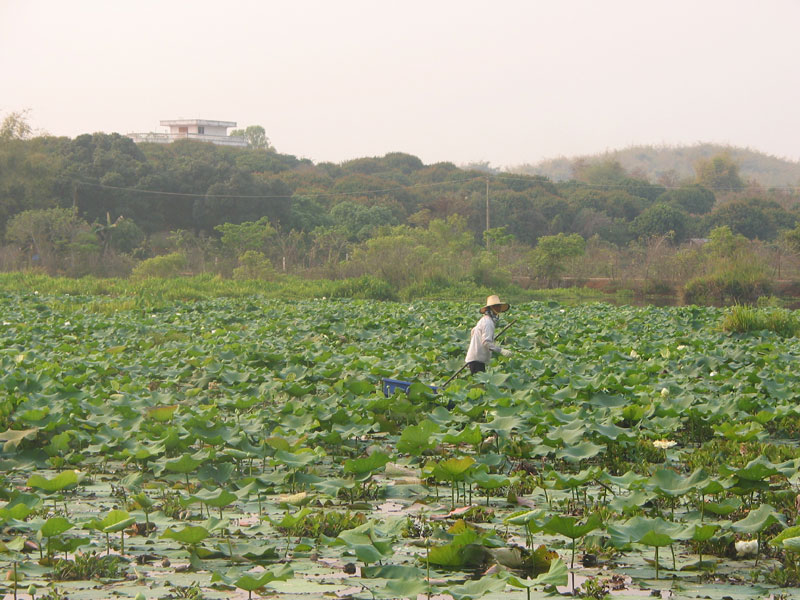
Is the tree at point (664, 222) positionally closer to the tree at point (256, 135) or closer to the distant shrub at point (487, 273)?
the distant shrub at point (487, 273)

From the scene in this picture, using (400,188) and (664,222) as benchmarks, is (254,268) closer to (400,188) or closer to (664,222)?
(400,188)

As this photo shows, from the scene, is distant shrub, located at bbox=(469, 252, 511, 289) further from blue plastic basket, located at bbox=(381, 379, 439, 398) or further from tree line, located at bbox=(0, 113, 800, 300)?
blue plastic basket, located at bbox=(381, 379, 439, 398)

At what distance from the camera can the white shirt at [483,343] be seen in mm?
8062

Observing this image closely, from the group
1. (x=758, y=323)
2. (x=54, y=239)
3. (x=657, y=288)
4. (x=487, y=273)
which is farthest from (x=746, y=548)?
(x=54, y=239)

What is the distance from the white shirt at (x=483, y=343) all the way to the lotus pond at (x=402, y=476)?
29 cm

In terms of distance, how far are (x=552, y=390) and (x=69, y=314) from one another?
1124cm

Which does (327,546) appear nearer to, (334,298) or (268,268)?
(334,298)

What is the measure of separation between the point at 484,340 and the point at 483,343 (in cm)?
4

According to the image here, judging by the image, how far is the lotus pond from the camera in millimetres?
3189

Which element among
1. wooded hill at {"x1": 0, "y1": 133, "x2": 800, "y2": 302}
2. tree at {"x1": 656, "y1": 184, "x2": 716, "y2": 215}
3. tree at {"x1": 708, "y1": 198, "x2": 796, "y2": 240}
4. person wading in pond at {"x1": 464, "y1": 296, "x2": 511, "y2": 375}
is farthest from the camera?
tree at {"x1": 656, "y1": 184, "x2": 716, "y2": 215}

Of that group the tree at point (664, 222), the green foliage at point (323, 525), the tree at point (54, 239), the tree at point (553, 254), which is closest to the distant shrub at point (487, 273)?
the tree at point (553, 254)

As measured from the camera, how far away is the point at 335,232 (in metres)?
35.5

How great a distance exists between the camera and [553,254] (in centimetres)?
2817

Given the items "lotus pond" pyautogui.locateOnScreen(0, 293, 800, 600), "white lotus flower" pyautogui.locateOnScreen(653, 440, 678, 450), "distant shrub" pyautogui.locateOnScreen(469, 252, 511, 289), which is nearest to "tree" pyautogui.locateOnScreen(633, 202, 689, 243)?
"distant shrub" pyautogui.locateOnScreen(469, 252, 511, 289)
